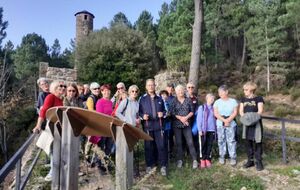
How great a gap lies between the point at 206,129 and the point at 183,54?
18630 mm

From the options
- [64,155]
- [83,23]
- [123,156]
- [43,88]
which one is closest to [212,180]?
[123,156]

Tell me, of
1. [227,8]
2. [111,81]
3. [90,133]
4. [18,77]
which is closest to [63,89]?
[90,133]

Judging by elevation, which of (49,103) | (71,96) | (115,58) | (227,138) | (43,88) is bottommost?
(227,138)

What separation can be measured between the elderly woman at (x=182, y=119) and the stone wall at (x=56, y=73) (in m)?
8.92

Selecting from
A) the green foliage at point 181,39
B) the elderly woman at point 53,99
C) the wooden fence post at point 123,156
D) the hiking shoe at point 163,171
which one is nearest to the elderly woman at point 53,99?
the elderly woman at point 53,99

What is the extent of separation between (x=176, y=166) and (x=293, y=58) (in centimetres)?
2347

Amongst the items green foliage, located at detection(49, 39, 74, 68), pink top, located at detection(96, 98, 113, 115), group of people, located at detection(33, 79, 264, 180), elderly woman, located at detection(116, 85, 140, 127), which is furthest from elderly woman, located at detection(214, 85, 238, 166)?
→ green foliage, located at detection(49, 39, 74, 68)

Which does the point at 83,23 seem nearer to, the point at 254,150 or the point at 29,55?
the point at 29,55

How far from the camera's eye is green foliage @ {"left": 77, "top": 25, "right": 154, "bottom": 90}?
16.8 metres

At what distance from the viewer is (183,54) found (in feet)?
80.5

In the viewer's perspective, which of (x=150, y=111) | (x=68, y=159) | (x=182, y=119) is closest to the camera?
(x=68, y=159)

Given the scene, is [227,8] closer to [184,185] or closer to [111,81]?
[111,81]

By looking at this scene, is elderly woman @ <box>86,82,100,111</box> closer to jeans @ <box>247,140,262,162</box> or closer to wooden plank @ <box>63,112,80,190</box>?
wooden plank @ <box>63,112,80,190</box>

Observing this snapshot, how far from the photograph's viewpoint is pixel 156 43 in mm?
31484
